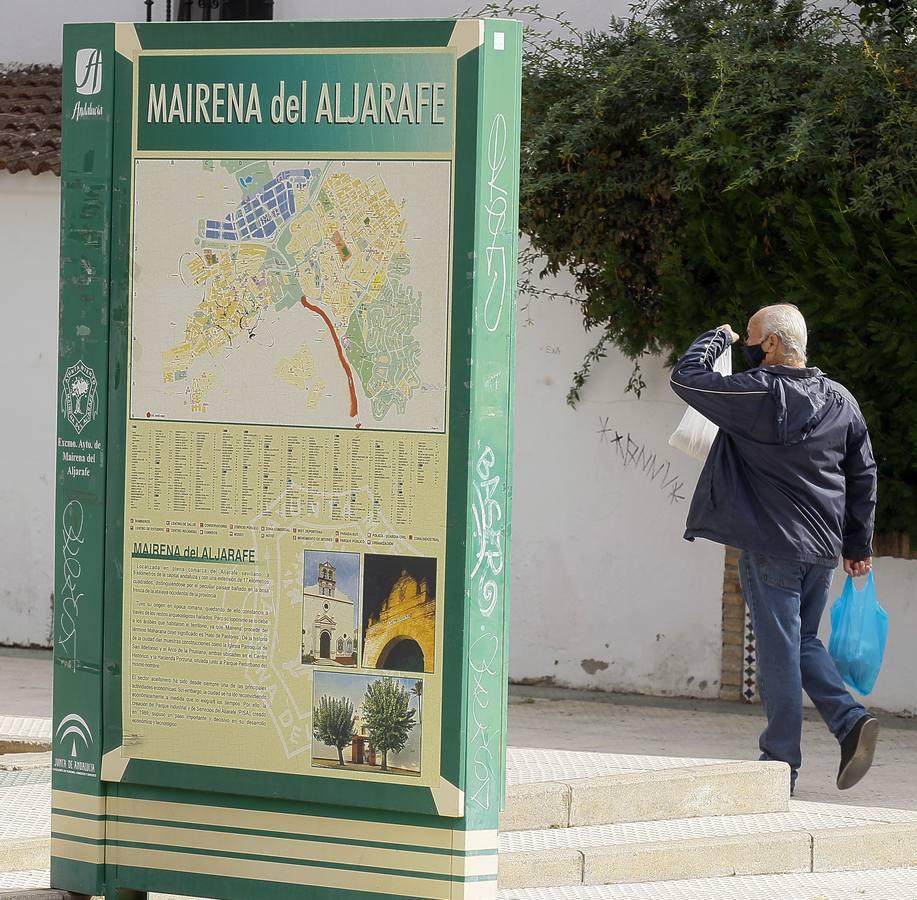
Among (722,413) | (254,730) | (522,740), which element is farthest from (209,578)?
(522,740)

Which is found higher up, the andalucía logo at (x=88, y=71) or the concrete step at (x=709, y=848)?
the andalucía logo at (x=88, y=71)

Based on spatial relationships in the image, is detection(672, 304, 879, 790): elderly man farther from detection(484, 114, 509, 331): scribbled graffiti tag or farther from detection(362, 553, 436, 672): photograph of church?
detection(362, 553, 436, 672): photograph of church

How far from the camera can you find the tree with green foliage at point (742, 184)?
7418 mm

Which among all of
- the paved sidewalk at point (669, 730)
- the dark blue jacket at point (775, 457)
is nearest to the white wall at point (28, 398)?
the paved sidewalk at point (669, 730)

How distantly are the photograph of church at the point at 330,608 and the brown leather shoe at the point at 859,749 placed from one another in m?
2.63

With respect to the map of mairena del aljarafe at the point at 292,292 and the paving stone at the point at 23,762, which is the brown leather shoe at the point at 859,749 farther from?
the paving stone at the point at 23,762

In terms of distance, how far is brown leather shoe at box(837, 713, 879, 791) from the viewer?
5.75m

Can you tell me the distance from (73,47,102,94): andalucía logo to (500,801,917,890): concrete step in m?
2.78

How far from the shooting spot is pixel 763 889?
515 cm

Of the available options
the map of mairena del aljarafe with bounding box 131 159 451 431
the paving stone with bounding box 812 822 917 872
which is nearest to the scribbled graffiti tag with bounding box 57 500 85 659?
the map of mairena del aljarafe with bounding box 131 159 451 431

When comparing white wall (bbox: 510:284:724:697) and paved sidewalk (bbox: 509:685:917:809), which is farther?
white wall (bbox: 510:284:724:697)

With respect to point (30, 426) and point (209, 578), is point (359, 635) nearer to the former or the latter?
point (209, 578)

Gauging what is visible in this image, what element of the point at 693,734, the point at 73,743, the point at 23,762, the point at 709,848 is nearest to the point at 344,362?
the point at 73,743

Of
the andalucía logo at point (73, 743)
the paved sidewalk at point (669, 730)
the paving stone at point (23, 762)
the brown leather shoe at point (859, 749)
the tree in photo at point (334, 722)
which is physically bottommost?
the paved sidewalk at point (669, 730)
